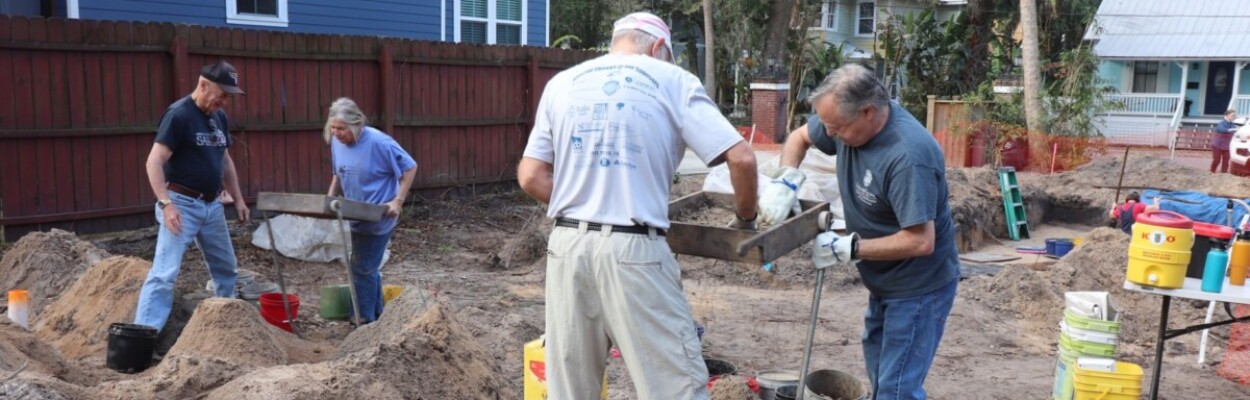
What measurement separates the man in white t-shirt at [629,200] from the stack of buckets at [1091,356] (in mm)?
2299

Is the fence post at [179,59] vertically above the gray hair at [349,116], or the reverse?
the fence post at [179,59]

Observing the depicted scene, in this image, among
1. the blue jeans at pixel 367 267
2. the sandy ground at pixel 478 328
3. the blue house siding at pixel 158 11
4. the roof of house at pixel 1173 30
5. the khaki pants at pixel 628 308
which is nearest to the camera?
the khaki pants at pixel 628 308

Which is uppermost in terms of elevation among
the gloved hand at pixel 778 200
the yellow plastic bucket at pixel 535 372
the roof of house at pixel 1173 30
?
the roof of house at pixel 1173 30

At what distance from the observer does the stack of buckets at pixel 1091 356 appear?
475 cm

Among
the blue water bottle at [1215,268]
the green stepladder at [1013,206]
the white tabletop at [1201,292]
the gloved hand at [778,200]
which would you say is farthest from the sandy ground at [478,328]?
the gloved hand at [778,200]

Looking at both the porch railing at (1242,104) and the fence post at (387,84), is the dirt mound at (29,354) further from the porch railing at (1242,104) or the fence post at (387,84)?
the porch railing at (1242,104)

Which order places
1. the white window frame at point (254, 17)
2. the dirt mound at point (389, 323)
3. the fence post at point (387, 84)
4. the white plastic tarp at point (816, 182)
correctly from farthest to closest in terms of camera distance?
the white window frame at point (254, 17) < the fence post at point (387, 84) < the white plastic tarp at point (816, 182) < the dirt mound at point (389, 323)

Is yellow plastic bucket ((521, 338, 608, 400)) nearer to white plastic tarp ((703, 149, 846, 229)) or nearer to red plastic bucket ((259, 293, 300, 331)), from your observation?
red plastic bucket ((259, 293, 300, 331))

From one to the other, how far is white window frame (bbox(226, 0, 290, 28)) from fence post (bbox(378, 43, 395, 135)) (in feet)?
10.8

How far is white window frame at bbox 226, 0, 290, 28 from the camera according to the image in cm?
1364

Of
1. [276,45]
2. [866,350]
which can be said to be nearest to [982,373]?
[866,350]

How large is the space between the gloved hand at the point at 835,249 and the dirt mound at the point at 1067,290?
416cm

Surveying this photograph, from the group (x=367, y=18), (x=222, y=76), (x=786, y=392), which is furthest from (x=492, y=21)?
(x=786, y=392)

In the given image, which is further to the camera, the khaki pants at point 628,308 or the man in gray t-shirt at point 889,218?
the man in gray t-shirt at point 889,218
